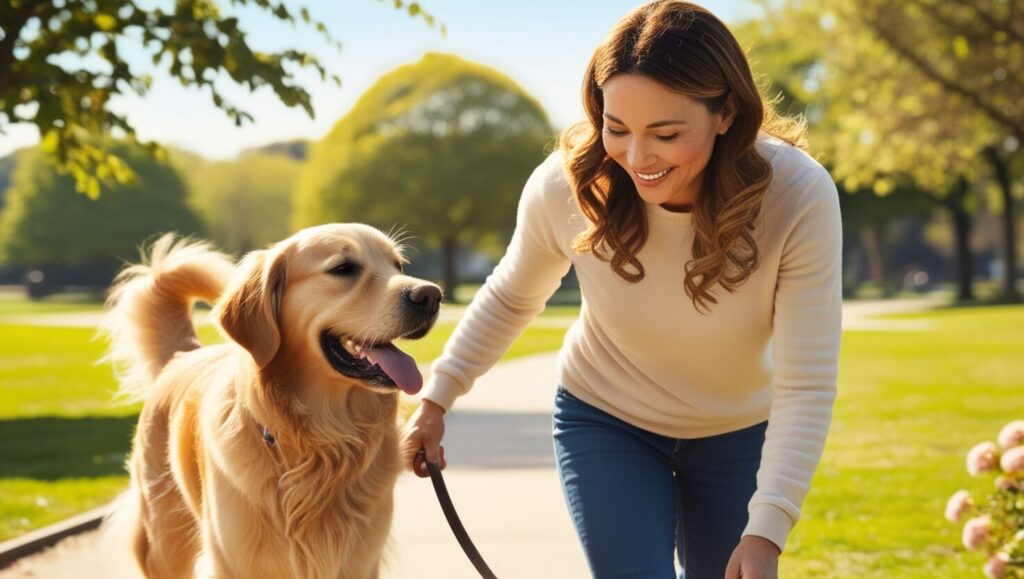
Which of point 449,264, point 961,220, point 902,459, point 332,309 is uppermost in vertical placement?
point 332,309

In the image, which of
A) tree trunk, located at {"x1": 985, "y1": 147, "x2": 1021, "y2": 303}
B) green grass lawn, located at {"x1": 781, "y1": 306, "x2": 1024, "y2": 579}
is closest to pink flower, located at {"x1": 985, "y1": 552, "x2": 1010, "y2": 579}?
green grass lawn, located at {"x1": 781, "y1": 306, "x2": 1024, "y2": 579}

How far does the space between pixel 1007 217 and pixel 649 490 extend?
1583 inches

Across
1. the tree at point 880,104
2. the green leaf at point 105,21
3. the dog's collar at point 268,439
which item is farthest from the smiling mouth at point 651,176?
the tree at point 880,104

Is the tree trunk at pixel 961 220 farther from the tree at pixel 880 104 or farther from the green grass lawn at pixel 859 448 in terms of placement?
the green grass lawn at pixel 859 448

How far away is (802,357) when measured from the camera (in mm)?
3092

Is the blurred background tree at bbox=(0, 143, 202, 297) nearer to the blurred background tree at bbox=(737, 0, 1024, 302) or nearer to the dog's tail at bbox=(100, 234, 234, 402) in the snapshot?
the blurred background tree at bbox=(737, 0, 1024, 302)

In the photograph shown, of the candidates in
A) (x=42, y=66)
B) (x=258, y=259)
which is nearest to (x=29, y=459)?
(x=42, y=66)

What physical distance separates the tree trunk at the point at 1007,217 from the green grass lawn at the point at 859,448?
18.7 metres

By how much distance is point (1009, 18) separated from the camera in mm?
21844

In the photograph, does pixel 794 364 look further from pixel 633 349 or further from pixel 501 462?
pixel 501 462

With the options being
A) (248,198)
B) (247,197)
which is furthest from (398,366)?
(247,197)

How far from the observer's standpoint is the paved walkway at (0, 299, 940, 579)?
19.4ft

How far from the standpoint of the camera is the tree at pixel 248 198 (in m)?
83.9

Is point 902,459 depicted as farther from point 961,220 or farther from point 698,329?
point 961,220
